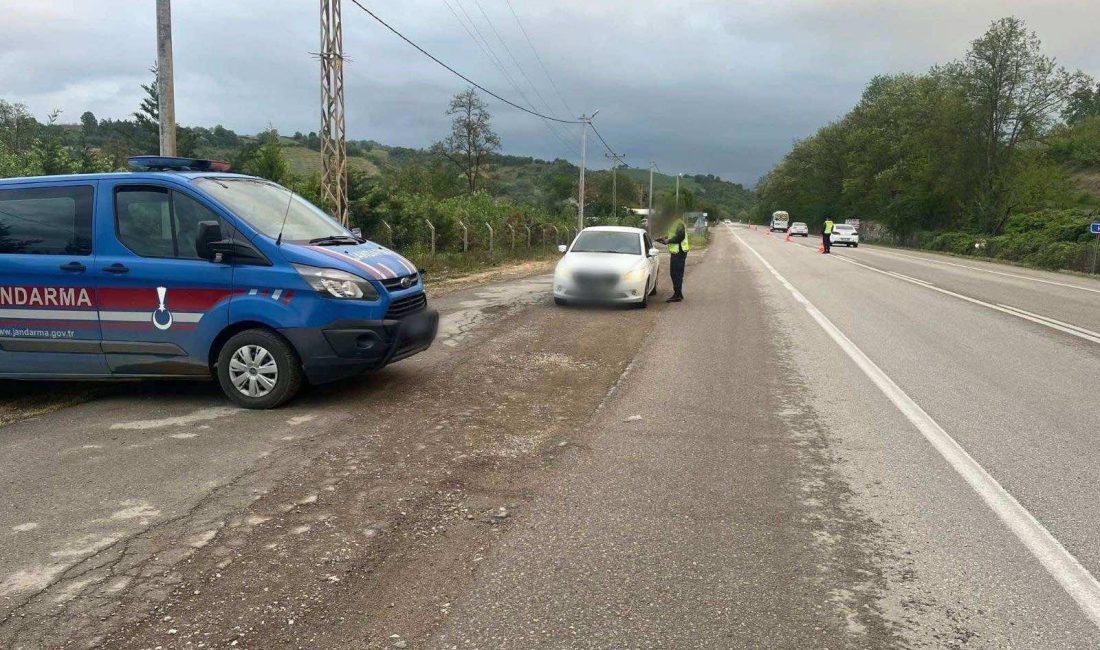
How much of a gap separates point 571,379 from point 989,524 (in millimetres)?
4292

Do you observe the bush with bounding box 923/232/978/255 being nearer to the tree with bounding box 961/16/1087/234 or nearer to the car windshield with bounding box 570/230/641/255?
the tree with bounding box 961/16/1087/234

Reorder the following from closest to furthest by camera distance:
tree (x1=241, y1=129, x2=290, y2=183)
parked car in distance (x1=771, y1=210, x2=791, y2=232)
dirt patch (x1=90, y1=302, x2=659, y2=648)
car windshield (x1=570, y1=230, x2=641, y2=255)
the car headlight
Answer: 1. dirt patch (x1=90, y1=302, x2=659, y2=648)
2. the car headlight
3. car windshield (x1=570, y1=230, x2=641, y2=255)
4. tree (x1=241, y1=129, x2=290, y2=183)
5. parked car in distance (x1=771, y1=210, x2=791, y2=232)

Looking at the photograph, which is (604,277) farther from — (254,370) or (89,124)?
(89,124)

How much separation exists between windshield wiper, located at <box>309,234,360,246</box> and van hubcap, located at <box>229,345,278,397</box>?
109 centimetres

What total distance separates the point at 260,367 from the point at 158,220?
59.3 inches

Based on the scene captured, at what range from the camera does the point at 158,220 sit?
21.5 ft

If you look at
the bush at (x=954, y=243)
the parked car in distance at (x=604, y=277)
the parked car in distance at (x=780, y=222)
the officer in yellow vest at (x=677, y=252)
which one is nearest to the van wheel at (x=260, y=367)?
the parked car in distance at (x=604, y=277)

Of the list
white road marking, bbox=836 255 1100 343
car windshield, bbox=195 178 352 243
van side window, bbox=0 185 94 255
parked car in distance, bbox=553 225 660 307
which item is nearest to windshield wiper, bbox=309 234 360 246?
car windshield, bbox=195 178 352 243

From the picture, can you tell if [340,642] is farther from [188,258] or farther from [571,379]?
[571,379]

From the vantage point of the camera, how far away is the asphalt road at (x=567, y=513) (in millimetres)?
3217

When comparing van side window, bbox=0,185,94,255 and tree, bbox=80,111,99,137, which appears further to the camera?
tree, bbox=80,111,99,137

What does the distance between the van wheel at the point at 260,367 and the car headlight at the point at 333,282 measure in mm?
538

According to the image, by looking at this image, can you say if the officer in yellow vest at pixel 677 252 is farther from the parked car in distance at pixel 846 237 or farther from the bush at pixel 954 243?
the parked car in distance at pixel 846 237

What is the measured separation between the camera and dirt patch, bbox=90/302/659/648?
3.16m
